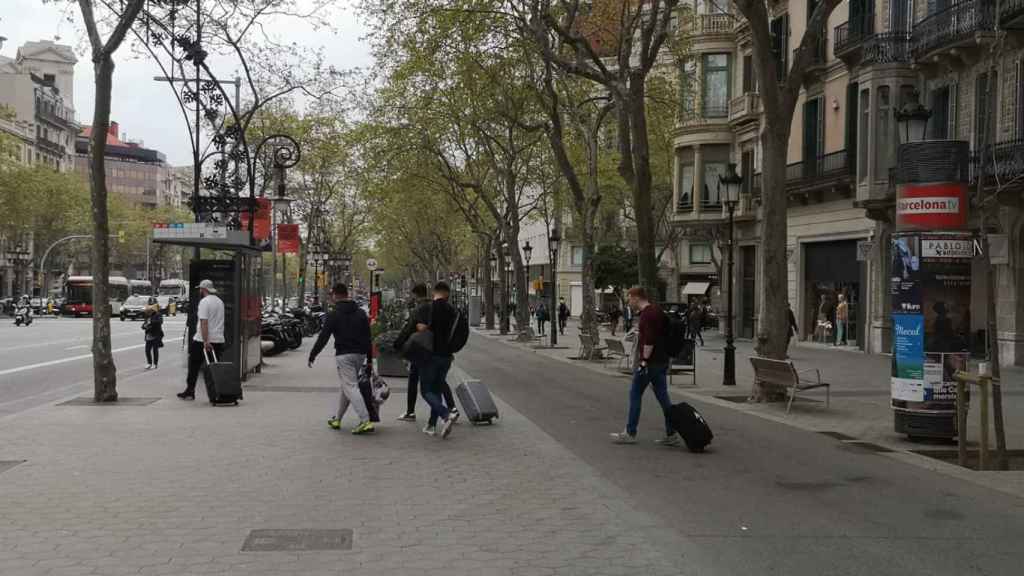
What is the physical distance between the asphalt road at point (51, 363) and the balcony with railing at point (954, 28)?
2104 cm

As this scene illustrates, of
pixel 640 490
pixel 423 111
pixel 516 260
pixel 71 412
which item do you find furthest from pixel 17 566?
pixel 516 260

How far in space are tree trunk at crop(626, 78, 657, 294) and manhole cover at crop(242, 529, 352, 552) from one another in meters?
14.6

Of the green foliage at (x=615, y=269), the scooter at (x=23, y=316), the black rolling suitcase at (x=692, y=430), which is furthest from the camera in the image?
the green foliage at (x=615, y=269)

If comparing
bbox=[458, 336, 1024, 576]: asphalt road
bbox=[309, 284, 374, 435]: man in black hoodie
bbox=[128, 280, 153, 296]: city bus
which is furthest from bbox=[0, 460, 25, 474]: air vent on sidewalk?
bbox=[128, 280, 153, 296]: city bus

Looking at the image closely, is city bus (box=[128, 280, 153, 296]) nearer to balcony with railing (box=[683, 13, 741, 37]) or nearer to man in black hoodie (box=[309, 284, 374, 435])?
balcony with railing (box=[683, 13, 741, 37])

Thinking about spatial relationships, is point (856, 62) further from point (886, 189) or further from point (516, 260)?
point (516, 260)

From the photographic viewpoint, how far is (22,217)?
7038 centimetres

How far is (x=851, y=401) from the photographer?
55.5ft

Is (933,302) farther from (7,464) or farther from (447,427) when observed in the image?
(7,464)

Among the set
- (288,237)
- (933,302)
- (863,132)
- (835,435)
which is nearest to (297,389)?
(835,435)

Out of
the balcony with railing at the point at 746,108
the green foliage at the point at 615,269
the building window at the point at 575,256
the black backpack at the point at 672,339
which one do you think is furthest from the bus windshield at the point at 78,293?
the black backpack at the point at 672,339

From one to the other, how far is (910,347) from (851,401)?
562 centimetres

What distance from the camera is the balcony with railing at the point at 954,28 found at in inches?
951

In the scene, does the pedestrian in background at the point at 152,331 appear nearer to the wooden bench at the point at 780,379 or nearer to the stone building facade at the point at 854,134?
the wooden bench at the point at 780,379
